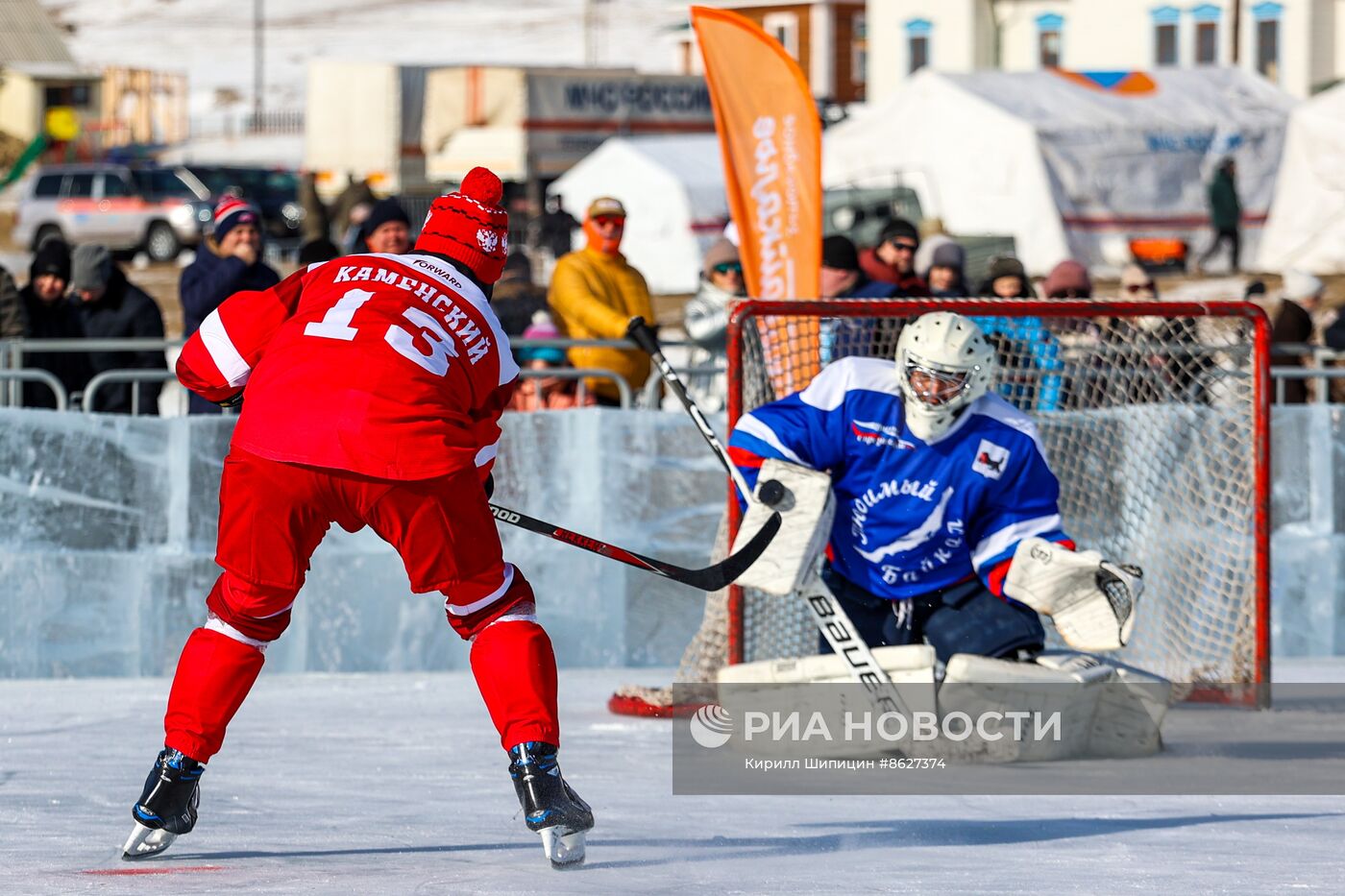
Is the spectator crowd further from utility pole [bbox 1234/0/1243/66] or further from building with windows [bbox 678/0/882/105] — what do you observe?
building with windows [bbox 678/0/882/105]

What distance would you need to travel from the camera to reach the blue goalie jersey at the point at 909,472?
6.14 metres

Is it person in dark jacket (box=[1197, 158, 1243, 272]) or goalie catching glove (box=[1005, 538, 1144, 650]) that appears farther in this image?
person in dark jacket (box=[1197, 158, 1243, 272])

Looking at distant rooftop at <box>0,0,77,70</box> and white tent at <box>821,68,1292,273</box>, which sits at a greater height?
distant rooftop at <box>0,0,77,70</box>

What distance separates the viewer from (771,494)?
577cm

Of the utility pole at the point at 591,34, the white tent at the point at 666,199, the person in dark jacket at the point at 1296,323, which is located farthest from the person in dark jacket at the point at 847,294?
the utility pole at the point at 591,34

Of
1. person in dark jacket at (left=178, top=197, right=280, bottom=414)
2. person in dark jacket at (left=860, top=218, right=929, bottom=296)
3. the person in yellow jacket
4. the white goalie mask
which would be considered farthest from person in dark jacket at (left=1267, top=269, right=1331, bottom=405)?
person in dark jacket at (left=178, top=197, right=280, bottom=414)

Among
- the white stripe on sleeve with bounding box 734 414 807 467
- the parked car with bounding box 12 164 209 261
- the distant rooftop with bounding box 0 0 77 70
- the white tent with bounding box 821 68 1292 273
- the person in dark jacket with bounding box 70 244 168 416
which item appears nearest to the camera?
the white stripe on sleeve with bounding box 734 414 807 467

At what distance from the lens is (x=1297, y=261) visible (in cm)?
2494

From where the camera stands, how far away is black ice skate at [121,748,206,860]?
4.35m

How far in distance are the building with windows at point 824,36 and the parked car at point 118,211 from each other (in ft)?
54.5

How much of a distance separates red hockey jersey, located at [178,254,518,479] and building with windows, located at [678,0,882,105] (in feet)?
129

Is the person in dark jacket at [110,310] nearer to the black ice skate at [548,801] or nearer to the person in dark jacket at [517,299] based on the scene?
the person in dark jacket at [517,299]

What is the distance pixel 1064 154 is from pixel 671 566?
19672mm

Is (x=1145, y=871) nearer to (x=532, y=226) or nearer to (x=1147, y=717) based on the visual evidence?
(x=1147, y=717)
